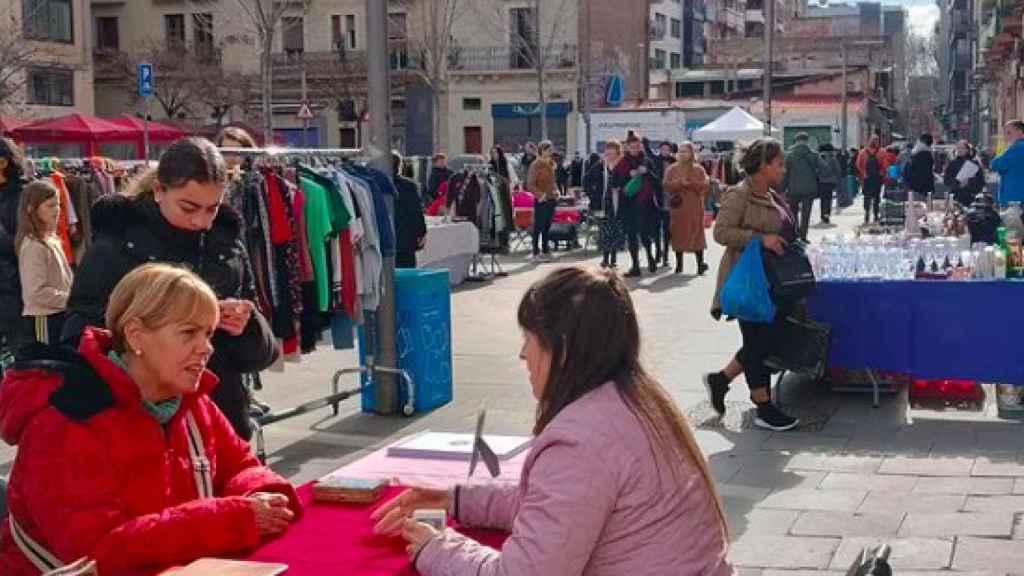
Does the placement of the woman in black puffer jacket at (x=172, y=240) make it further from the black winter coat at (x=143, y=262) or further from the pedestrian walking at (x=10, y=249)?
the pedestrian walking at (x=10, y=249)

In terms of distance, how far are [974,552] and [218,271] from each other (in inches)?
135

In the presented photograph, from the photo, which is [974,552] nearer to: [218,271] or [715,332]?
[218,271]

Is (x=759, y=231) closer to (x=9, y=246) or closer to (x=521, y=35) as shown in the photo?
(x=9, y=246)

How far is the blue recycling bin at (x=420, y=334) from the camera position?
8.81m

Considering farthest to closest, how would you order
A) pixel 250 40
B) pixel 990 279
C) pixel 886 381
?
pixel 250 40 → pixel 886 381 → pixel 990 279

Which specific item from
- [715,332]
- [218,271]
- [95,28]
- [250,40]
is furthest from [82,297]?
[95,28]

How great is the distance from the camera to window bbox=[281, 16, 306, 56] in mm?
51562

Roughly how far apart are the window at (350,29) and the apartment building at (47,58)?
972 centimetres

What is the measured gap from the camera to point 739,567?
18.3ft

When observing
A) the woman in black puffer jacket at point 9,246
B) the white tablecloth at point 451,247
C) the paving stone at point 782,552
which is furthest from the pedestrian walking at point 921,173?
the paving stone at point 782,552

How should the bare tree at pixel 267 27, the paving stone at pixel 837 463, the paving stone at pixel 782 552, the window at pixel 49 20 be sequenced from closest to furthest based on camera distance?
the paving stone at pixel 782 552 → the paving stone at pixel 837 463 → the bare tree at pixel 267 27 → the window at pixel 49 20

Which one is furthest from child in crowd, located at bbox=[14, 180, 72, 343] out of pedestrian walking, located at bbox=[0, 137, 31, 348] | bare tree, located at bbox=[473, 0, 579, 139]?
bare tree, located at bbox=[473, 0, 579, 139]

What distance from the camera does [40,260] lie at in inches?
332

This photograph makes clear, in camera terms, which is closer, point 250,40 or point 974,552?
point 974,552
